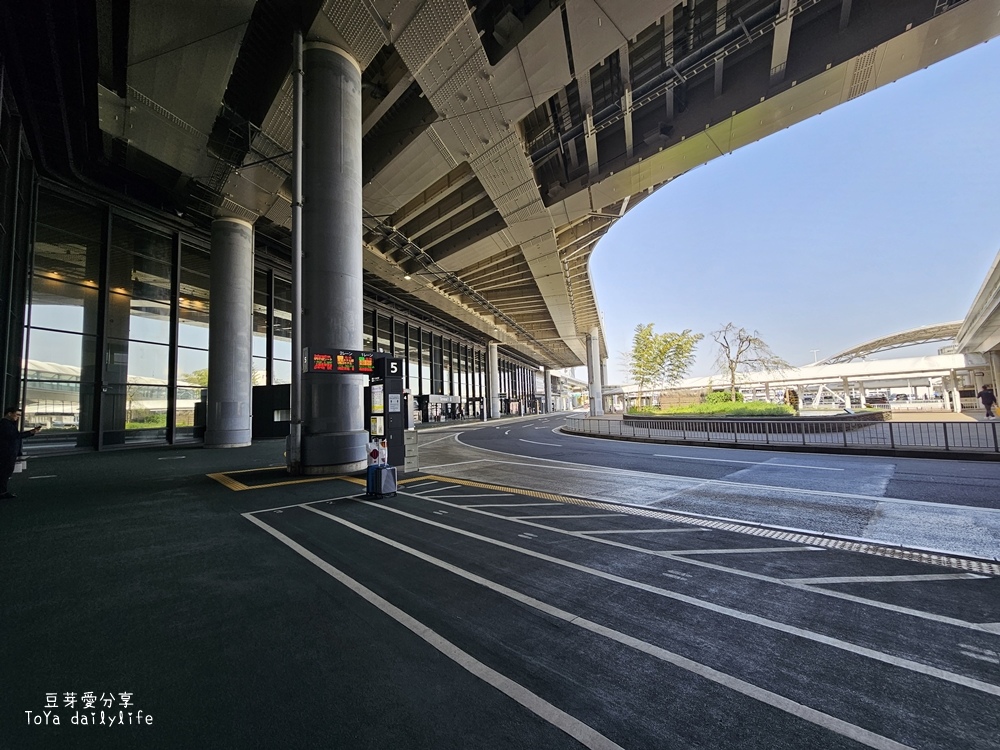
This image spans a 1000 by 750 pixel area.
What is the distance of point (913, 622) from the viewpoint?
294 centimetres

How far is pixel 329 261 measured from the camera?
9.87m

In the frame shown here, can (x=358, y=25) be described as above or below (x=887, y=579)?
above

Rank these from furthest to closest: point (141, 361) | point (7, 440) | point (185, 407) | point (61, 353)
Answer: point (185, 407)
point (141, 361)
point (61, 353)
point (7, 440)

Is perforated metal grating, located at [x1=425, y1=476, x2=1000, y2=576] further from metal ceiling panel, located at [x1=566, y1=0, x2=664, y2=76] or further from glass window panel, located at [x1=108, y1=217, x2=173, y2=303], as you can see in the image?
glass window panel, located at [x1=108, y1=217, x2=173, y2=303]

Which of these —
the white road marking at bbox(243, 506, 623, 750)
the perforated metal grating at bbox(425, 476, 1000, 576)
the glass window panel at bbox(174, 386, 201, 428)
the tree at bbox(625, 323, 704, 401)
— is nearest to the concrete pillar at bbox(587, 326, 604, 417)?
the tree at bbox(625, 323, 704, 401)

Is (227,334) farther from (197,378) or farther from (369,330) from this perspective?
(369,330)

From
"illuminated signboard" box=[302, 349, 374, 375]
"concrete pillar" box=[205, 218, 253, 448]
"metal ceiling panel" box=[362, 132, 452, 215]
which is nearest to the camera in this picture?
"illuminated signboard" box=[302, 349, 374, 375]

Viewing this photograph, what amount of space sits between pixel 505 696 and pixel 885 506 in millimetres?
7108

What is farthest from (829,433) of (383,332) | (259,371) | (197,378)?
(383,332)

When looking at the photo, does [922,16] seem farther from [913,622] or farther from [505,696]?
[505,696]

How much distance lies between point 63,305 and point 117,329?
Result: 1.76 m

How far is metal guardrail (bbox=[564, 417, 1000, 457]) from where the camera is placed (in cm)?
1187

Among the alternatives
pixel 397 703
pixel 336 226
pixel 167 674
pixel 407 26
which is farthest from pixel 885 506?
pixel 407 26

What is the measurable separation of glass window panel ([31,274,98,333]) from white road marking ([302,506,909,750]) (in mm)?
18913
